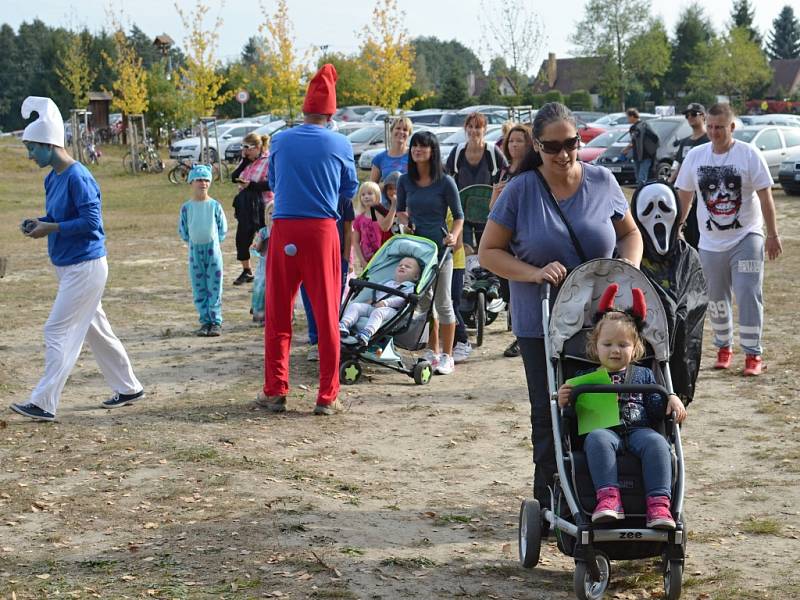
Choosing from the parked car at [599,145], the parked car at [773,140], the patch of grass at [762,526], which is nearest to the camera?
the patch of grass at [762,526]

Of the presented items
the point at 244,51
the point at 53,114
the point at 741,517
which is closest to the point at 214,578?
the point at 741,517

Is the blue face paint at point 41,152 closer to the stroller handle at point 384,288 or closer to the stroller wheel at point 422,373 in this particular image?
the stroller handle at point 384,288

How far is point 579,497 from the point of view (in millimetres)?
4941

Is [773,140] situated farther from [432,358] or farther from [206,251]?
[432,358]

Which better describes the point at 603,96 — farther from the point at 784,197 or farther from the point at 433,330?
the point at 433,330

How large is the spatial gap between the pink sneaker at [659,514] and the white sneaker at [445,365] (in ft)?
18.0

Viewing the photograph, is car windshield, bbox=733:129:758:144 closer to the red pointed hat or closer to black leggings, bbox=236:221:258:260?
black leggings, bbox=236:221:258:260

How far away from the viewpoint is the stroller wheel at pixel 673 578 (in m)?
4.84

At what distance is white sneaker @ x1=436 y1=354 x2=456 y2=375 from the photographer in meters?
10.2

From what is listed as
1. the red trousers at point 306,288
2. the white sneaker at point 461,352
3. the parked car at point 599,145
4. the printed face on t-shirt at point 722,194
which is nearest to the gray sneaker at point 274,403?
the red trousers at point 306,288

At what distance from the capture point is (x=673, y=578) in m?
4.87

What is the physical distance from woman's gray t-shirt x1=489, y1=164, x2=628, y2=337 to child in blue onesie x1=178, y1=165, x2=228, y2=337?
697cm

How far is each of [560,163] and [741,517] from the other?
2.27 m

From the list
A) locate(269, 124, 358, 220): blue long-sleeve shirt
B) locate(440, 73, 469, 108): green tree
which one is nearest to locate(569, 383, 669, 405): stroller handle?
locate(269, 124, 358, 220): blue long-sleeve shirt
